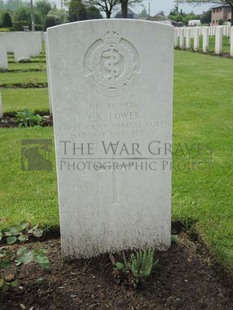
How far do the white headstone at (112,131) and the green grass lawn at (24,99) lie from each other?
4638mm

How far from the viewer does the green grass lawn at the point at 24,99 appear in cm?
717

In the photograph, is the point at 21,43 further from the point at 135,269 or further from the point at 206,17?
the point at 206,17

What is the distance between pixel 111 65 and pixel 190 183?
1859 millimetres

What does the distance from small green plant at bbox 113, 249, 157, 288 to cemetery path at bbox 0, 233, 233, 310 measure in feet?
0.15

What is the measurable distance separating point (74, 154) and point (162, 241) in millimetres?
854

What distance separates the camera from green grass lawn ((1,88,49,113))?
7.17m

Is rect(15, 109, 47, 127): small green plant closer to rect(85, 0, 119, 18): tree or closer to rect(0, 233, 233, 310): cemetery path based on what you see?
rect(0, 233, 233, 310): cemetery path

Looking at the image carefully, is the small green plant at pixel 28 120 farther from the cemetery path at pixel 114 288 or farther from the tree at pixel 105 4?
the tree at pixel 105 4

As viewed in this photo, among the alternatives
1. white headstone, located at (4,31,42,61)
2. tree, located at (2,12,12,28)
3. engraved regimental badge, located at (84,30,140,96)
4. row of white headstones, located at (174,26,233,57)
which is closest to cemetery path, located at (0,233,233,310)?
engraved regimental badge, located at (84,30,140,96)

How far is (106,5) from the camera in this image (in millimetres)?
38938

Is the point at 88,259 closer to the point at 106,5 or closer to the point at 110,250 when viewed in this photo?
the point at 110,250

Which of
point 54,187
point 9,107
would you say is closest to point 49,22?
point 9,107

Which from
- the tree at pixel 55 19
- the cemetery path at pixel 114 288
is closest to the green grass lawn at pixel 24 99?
the cemetery path at pixel 114 288

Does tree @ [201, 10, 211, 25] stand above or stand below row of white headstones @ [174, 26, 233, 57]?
above
